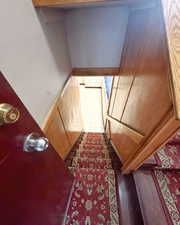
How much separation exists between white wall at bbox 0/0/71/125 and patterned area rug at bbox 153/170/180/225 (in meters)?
1.38

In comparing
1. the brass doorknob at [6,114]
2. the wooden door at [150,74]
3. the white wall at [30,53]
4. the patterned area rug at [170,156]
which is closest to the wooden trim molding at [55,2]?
the white wall at [30,53]

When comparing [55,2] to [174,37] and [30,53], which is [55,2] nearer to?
[30,53]

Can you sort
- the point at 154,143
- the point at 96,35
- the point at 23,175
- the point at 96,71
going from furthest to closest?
the point at 96,71 → the point at 96,35 → the point at 154,143 → the point at 23,175

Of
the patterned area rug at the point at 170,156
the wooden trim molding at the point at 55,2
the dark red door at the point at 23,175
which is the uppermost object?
the wooden trim molding at the point at 55,2

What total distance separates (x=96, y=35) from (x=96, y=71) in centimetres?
58

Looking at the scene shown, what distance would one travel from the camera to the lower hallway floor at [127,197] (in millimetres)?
1256

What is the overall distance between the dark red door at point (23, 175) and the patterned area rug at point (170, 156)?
1.20 meters

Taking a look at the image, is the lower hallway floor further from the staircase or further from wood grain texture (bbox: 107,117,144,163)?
wood grain texture (bbox: 107,117,144,163)

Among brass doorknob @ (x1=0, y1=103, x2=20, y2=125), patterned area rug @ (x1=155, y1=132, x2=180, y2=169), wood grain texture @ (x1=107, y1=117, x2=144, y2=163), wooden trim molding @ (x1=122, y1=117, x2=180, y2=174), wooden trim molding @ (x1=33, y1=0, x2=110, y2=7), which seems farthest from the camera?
patterned area rug @ (x1=155, y1=132, x2=180, y2=169)

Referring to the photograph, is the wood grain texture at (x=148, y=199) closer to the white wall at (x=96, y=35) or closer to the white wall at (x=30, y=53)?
the white wall at (x=30, y=53)

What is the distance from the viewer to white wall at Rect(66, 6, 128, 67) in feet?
6.01

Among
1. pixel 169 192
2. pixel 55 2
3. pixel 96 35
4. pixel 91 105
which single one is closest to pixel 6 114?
pixel 55 2

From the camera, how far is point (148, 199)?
1.31 m

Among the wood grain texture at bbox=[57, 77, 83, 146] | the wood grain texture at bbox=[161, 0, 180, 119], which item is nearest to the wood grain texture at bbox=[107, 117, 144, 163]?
the wood grain texture at bbox=[161, 0, 180, 119]
